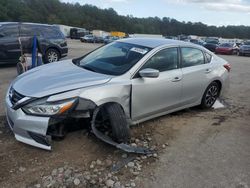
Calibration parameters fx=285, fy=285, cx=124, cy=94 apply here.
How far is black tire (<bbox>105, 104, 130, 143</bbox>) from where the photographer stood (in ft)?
12.9

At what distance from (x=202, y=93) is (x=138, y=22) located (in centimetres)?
10955

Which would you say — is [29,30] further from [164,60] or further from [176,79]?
[176,79]

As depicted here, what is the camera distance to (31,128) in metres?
3.58

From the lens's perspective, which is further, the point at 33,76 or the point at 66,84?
the point at 33,76

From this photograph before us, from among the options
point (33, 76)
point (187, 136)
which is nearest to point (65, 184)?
point (33, 76)

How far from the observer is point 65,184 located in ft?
10.7

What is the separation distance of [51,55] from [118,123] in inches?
334

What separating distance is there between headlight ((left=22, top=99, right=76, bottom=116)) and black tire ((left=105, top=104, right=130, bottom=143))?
64 cm

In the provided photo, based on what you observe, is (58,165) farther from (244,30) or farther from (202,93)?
(244,30)

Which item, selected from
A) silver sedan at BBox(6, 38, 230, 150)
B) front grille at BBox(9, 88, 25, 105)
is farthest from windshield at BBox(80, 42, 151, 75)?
front grille at BBox(9, 88, 25, 105)

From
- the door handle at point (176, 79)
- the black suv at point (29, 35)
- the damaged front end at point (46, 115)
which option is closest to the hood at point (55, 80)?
the damaged front end at point (46, 115)

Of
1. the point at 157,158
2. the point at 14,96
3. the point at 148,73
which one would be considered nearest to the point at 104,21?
the point at 148,73

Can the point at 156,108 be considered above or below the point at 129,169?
above

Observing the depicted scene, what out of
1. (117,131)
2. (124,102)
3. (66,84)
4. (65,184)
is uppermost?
(66,84)
